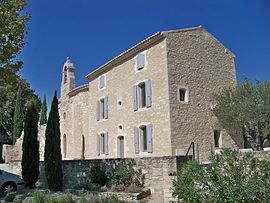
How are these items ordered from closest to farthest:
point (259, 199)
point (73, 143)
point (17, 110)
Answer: point (259, 199), point (73, 143), point (17, 110)

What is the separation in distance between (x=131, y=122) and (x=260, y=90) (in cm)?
690

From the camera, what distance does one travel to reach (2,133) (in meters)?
35.6

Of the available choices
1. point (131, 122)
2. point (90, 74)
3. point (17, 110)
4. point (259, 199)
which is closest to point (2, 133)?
point (17, 110)

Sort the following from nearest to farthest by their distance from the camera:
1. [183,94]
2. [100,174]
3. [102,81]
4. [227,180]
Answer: [227,180] → [100,174] → [183,94] → [102,81]

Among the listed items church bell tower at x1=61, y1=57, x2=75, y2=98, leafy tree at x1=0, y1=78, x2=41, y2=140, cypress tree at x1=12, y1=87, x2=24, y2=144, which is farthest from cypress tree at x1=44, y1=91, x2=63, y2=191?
leafy tree at x1=0, y1=78, x2=41, y2=140

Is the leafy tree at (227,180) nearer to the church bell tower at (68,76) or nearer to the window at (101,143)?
the window at (101,143)

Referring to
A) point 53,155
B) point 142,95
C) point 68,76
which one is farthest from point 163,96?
point 68,76

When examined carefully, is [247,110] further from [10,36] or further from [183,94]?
[10,36]

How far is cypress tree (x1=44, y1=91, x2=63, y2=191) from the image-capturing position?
1232cm

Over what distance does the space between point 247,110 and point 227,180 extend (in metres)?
10.5

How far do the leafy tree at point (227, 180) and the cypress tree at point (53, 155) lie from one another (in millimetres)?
8577

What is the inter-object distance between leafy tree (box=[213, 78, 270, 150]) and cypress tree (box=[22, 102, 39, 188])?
364 inches

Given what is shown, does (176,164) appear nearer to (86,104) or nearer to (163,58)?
(163,58)

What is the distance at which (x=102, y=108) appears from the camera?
20.0 metres
